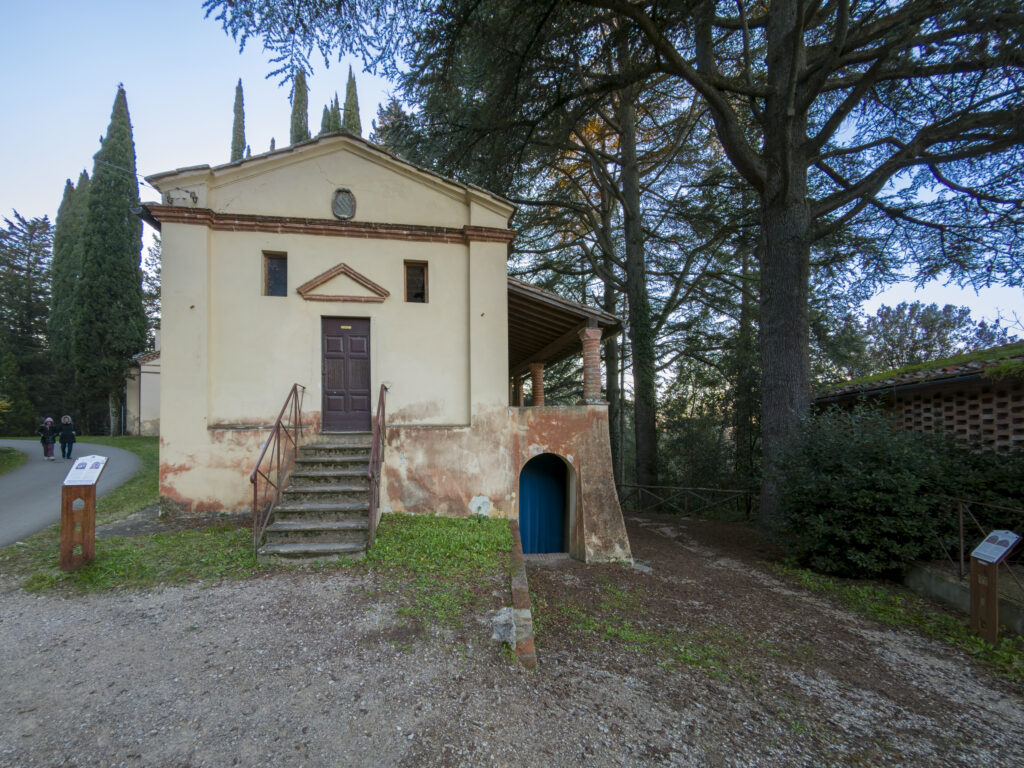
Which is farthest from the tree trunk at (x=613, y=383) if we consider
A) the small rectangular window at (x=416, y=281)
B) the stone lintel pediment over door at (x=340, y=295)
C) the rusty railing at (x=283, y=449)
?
the rusty railing at (x=283, y=449)

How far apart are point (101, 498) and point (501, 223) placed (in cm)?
947

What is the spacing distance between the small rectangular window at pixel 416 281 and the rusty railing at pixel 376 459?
5.74 feet

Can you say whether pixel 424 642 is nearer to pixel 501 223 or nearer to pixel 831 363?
pixel 501 223

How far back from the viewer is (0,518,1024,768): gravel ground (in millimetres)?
2779

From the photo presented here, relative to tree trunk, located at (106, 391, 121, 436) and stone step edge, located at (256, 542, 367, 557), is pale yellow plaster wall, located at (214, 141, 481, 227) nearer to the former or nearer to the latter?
stone step edge, located at (256, 542, 367, 557)

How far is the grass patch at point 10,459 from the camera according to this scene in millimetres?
12030

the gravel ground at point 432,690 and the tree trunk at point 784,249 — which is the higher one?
the tree trunk at point 784,249

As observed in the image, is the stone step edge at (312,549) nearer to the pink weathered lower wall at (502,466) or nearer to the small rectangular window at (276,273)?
the pink weathered lower wall at (502,466)

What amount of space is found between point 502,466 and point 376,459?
7.29 ft

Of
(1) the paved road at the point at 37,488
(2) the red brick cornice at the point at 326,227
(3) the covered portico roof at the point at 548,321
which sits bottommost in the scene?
(1) the paved road at the point at 37,488

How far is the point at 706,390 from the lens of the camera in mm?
14250

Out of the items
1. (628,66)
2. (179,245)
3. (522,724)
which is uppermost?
(628,66)

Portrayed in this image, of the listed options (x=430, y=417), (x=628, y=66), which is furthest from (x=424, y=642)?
(x=628, y=66)

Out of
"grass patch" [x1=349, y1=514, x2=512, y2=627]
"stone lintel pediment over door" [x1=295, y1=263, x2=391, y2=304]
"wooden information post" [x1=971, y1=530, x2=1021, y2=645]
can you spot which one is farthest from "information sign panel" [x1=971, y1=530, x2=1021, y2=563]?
"stone lintel pediment over door" [x1=295, y1=263, x2=391, y2=304]
